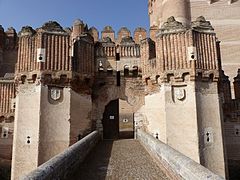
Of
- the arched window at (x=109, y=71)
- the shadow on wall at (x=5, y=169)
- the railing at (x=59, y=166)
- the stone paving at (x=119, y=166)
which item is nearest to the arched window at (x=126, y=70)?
the arched window at (x=109, y=71)

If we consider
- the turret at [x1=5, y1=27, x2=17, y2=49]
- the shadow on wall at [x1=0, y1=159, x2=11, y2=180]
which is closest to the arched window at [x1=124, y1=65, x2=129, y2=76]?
the shadow on wall at [x1=0, y1=159, x2=11, y2=180]

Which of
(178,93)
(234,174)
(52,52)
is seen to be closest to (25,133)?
(52,52)

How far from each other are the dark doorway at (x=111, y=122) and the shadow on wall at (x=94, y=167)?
24.8ft

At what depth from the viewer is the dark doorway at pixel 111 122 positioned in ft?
56.9

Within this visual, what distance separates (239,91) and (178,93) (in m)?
7.92

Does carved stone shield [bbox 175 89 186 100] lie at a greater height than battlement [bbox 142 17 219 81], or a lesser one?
lesser

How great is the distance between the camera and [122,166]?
718cm

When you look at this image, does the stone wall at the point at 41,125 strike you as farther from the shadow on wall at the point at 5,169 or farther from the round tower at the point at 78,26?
Answer: the round tower at the point at 78,26

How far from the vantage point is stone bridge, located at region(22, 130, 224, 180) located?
14.5 ft

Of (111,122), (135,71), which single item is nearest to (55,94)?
(135,71)

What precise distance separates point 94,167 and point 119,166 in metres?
0.75

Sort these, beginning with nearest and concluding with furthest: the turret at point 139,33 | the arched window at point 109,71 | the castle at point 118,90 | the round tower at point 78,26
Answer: the castle at point 118,90
the arched window at point 109,71
the round tower at point 78,26
the turret at point 139,33

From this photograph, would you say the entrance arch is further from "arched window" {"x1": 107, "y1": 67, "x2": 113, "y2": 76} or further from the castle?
"arched window" {"x1": 107, "y1": 67, "x2": 113, "y2": 76}

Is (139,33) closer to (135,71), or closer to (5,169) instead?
(135,71)
